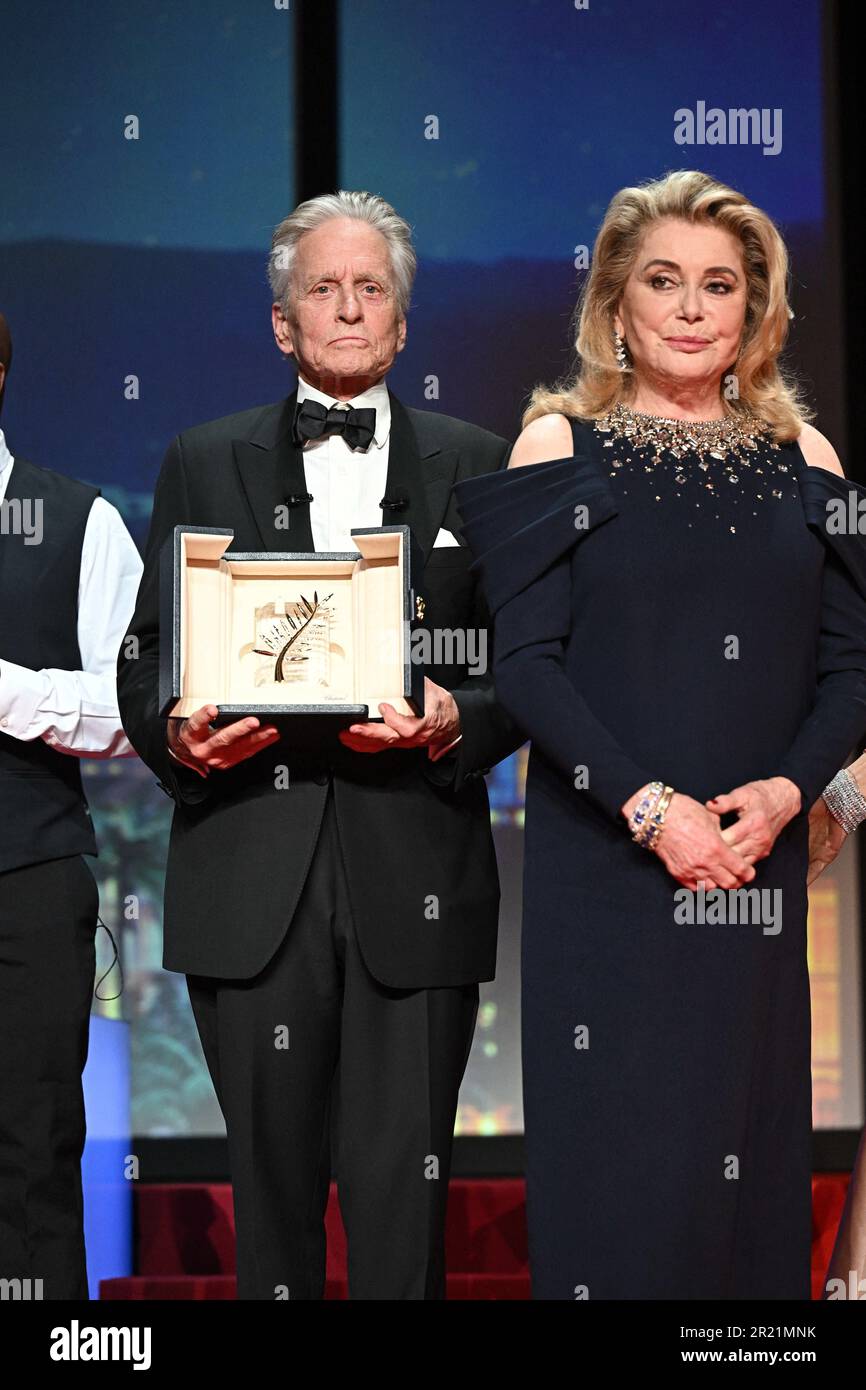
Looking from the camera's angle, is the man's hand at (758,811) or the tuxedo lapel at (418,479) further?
the tuxedo lapel at (418,479)

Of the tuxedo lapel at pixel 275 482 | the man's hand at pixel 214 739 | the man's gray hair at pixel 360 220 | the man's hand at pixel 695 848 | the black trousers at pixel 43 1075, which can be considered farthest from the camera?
the black trousers at pixel 43 1075

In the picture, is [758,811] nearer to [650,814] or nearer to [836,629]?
[650,814]

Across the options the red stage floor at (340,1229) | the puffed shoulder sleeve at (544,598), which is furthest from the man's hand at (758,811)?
the red stage floor at (340,1229)

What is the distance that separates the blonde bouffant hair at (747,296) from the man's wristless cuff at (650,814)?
2.17ft

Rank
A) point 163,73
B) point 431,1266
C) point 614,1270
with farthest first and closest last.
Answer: point 163,73
point 431,1266
point 614,1270

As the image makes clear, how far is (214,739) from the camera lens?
296 cm

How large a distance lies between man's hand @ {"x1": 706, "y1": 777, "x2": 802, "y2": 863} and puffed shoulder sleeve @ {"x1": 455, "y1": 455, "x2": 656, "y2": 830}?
0.47 feet

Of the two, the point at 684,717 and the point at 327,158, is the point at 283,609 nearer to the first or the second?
the point at 684,717

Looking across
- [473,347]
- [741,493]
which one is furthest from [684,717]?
[473,347]

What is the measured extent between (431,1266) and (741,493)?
1.32m

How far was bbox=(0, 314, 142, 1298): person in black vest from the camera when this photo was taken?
11.4 ft

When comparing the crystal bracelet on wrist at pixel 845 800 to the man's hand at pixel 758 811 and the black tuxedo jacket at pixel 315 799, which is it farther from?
the black tuxedo jacket at pixel 315 799

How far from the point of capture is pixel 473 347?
5051 mm

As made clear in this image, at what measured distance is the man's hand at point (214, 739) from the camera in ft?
9.62
